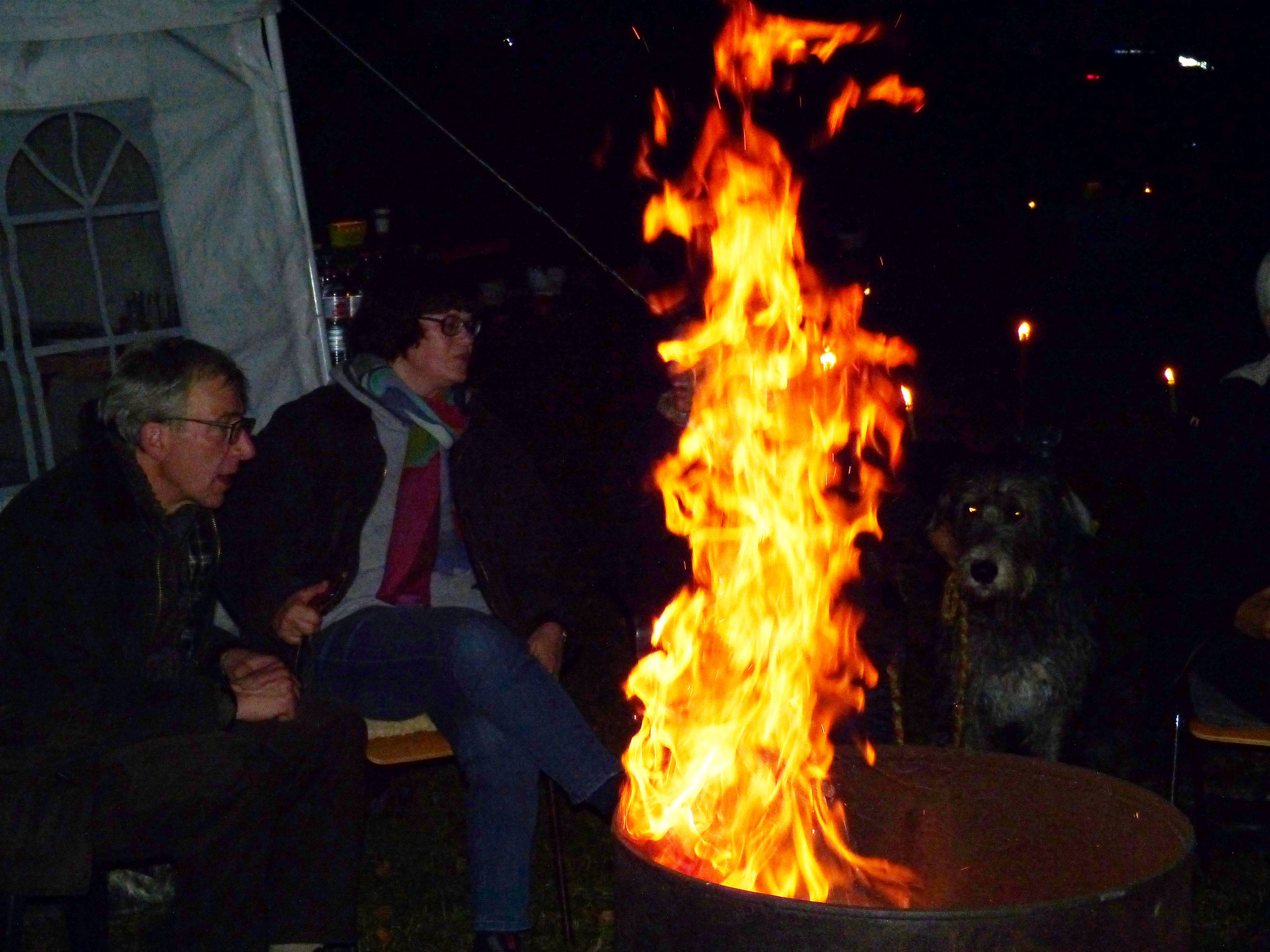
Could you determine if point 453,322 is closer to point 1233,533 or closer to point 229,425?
point 229,425

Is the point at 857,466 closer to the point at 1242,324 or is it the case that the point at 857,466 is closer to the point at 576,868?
the point at 576,868

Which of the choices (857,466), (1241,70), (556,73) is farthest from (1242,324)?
(857,466)

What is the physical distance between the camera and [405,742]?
4531 millimetres

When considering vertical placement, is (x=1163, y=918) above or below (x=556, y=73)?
below

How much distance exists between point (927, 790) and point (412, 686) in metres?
1.54

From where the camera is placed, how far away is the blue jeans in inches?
169

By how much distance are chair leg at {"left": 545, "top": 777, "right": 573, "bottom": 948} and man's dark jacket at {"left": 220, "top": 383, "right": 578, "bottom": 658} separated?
1.60ft

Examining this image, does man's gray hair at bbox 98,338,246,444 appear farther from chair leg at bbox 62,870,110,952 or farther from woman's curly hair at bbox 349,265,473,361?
chair leg at bbox 62,870,110,952

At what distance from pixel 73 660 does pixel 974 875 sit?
2014 mm

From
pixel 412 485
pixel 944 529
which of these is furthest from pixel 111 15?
pixel 944 529

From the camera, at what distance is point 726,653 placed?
12.0 ft

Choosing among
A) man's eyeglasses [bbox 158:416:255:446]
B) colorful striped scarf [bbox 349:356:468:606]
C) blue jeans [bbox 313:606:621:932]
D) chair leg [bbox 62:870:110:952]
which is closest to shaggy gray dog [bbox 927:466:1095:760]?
blue jeans [bbox 313:606:621:932]

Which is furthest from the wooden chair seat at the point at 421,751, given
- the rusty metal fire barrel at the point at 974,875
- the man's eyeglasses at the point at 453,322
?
the rusty metal fire barrel at the point at 974,875

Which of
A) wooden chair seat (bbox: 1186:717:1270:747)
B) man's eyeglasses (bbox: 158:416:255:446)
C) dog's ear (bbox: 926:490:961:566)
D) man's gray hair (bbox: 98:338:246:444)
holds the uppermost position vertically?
man's gray hair (bbox: 98:338:246:444)
